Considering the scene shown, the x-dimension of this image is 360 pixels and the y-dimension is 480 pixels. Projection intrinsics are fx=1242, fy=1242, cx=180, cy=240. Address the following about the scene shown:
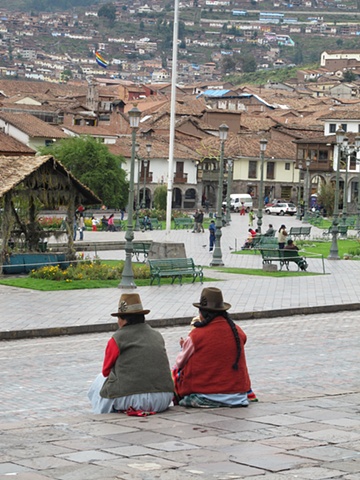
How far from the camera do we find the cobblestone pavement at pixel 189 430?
846 cm

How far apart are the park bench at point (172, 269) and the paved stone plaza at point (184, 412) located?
116 inches

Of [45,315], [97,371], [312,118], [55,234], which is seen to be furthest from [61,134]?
[97,371]

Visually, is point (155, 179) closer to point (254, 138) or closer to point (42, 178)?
point (254, 138)

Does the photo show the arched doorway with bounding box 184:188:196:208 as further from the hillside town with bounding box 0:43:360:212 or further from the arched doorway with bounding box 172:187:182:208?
the arched doorway with bounding box 172:187:182:208

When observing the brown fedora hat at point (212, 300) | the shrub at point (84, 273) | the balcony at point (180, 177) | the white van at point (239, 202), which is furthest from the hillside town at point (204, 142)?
the brown fedora hat at point (212, 300)

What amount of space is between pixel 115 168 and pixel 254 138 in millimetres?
33848

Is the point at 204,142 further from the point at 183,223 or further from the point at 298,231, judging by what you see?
the point at 298,231

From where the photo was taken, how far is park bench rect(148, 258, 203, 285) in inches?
1041

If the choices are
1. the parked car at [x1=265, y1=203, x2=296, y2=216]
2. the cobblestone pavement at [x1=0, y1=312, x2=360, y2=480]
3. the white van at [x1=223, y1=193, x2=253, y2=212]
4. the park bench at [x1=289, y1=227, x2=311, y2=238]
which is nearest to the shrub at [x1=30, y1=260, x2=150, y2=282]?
the cobblestone pavement at [x1=0, y1=312, x2=360, y2=480]

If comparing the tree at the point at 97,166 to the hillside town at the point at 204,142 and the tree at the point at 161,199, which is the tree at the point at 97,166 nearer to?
A: the tree at the point at 161,199

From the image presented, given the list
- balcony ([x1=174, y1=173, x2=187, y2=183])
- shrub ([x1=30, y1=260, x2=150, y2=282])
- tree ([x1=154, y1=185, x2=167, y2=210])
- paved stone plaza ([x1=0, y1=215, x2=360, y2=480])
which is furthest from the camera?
balcony ([x1=174, y1=173, x2=187, y2=183])

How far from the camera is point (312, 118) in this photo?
412 feet

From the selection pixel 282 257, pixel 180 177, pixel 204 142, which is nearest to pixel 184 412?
pixel 282 257

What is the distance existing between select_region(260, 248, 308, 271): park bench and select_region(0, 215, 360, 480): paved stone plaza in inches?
328
